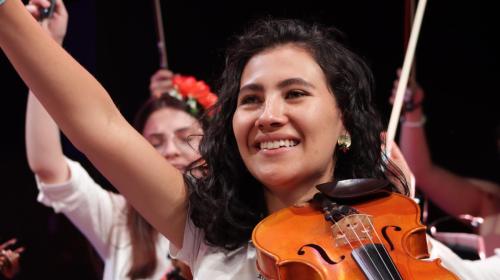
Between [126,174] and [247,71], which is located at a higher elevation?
[247,71]

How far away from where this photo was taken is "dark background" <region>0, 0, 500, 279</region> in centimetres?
217

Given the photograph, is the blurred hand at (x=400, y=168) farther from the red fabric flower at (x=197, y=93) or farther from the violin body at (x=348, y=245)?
the red fabric flower at (x=197, y=93)

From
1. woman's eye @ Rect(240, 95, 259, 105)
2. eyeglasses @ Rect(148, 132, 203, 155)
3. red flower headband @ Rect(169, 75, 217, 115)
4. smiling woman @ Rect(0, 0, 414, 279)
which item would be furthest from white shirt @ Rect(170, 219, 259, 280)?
red flower headband @ Rect(169, 75, 217, 115)

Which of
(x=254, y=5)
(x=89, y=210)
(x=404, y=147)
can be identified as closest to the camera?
(x=89, y=210)

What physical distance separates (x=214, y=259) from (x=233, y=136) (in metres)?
0.23

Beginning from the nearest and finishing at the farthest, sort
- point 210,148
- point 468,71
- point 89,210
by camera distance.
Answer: point 210,148, point 89,210, point 468,71

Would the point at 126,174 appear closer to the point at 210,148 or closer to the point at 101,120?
the point at 101,120

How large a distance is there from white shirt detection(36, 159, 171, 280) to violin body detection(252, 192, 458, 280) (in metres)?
1.01

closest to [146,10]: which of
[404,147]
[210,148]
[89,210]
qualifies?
[89,210]

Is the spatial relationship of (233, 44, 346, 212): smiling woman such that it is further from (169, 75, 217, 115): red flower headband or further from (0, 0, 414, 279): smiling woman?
(169, 75, 217, 115): red flower headband

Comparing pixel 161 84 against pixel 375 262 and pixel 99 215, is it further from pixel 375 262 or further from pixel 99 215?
pixel 375 262

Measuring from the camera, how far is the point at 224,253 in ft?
3.34

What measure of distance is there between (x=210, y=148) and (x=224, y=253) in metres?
0.20

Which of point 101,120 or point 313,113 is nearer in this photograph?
point 101,120
